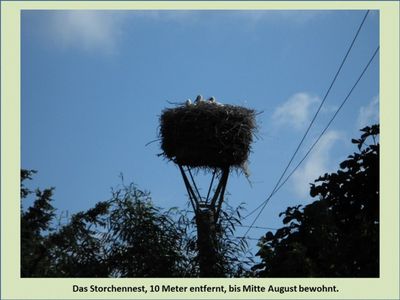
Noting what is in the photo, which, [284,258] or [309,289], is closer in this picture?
[309,289]

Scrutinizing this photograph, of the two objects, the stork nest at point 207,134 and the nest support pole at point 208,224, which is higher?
the stork nest at point 207,134

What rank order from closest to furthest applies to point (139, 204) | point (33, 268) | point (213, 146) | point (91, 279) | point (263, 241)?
point (33, 268) → point (91, 279) → point (263, 241) → point (139, 204) → point (213, 146)

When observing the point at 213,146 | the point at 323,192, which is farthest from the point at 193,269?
the point at 213,146

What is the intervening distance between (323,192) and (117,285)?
3335 millimetres

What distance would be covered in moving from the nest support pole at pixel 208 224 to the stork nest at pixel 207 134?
0.26m

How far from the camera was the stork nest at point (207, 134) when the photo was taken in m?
13.8

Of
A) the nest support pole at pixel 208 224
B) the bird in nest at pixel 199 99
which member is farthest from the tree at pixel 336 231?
the bird in nest at pixel 199 99

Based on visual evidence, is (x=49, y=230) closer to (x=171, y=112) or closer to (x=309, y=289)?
(x=309, y=289)

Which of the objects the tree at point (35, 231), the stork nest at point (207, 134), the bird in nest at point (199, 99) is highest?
the bird in nest at point (199, 99)

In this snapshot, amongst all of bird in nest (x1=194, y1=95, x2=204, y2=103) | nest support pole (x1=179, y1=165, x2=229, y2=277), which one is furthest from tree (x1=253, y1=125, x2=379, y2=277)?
bird in nest (x1=194, y1=95, x2=204, y2=103)

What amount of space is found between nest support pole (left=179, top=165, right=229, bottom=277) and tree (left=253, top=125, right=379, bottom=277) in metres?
0.73

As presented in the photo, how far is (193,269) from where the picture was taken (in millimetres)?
11492

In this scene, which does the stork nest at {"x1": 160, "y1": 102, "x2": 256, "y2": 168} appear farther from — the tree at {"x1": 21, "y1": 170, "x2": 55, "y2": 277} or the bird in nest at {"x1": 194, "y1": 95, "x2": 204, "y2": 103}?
the tree at {"x1": 21, "y1": 170, "x2": 55, "y2": 277}

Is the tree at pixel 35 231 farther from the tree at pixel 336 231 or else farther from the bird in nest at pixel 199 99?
the bird in nest at pixel 199 99
